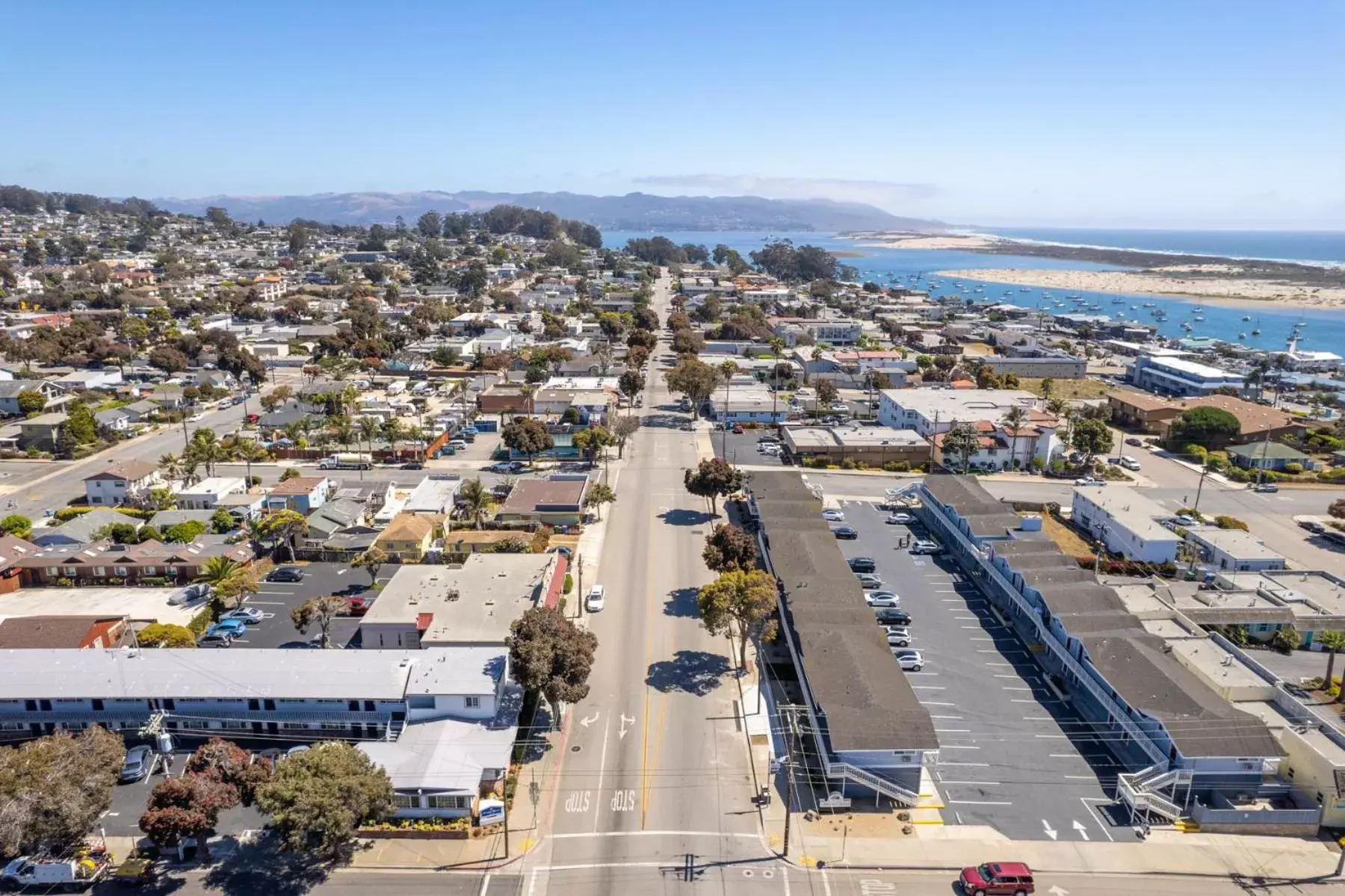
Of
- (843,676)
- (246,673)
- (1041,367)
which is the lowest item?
(246,673)

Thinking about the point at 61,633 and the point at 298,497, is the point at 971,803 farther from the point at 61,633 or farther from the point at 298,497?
the point at 298,497

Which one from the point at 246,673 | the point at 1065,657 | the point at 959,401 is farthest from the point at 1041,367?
the point at 246,673

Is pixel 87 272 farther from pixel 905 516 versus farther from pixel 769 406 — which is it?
pixel 905 516

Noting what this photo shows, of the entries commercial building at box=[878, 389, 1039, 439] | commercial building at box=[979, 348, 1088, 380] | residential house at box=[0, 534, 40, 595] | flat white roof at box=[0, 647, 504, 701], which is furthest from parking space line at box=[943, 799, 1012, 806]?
commercial building at box=[979, 348, 1088, 380]

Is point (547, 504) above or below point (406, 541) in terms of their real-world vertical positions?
above

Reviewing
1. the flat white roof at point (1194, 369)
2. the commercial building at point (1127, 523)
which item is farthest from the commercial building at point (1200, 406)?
the commercial building at point (1127, 523)
